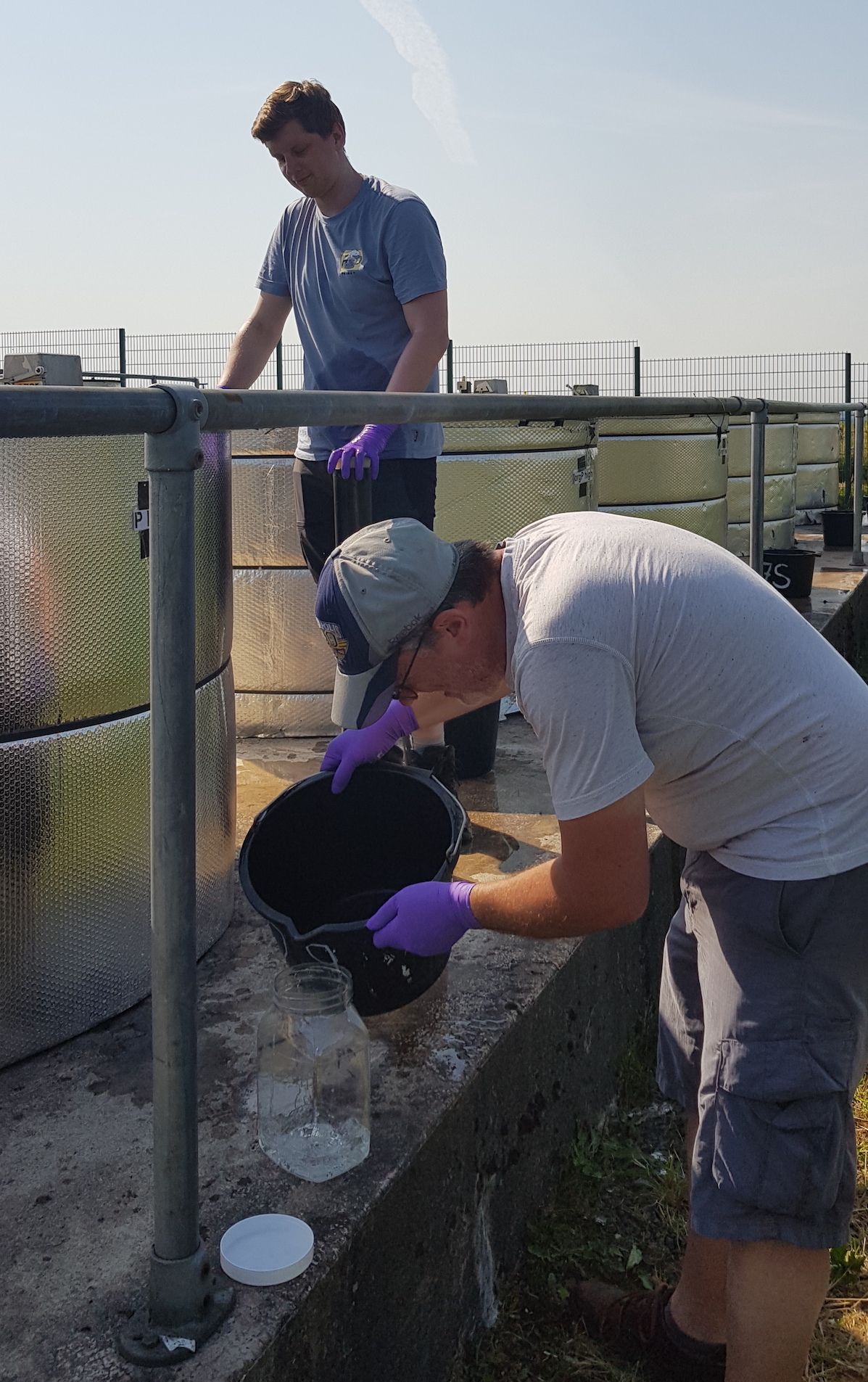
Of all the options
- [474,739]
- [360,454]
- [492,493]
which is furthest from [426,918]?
[492,493]

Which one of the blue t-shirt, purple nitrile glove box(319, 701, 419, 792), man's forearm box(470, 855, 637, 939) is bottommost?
man's forearm box(470, 855, 637, 939)

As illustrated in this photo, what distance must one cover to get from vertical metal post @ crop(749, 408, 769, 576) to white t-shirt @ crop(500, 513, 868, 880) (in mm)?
2469

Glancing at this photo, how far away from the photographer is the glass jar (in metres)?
1.96

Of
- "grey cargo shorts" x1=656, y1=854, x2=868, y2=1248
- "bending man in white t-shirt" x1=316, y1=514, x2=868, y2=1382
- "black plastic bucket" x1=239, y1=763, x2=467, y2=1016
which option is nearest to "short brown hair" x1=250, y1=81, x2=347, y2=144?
"black plastic bucket" x1=239, y1=763, x2=467, y2=1016

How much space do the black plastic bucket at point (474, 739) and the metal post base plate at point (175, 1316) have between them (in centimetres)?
238

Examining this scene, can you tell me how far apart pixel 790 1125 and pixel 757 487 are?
2856mm

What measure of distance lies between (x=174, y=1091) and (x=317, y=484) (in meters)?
2.40

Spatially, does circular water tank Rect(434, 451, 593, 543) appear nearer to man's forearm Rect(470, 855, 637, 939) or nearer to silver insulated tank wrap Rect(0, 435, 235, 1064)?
silver insulated tank wrap Rect(0, 435, 235, 1064)

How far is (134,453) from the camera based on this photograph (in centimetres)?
221

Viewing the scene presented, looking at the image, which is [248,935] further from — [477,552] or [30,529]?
[477,552]

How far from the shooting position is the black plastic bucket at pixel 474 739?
388 centimetres

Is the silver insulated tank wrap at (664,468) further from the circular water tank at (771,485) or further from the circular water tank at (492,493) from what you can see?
the circular water tank at (771,485)

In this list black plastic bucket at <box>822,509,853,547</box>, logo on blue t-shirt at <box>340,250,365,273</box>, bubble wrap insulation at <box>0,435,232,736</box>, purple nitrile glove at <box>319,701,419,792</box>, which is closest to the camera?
bubble wrap insulation at <box>0,435,232,736</box>

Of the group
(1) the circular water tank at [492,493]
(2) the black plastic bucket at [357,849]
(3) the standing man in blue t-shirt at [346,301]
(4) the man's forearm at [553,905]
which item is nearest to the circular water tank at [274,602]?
(1) the circular water tank at [492,493]
